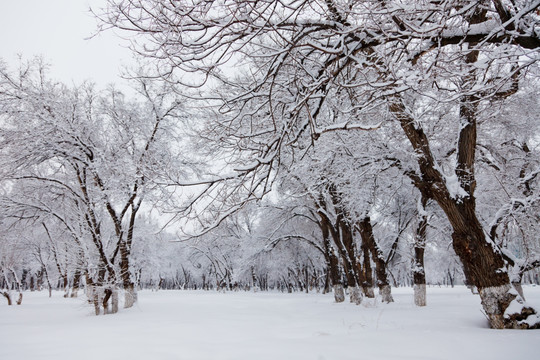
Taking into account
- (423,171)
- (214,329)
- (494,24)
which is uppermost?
(494,24)

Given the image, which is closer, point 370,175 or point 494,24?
point 494,24

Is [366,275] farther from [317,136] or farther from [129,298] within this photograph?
[317,136]

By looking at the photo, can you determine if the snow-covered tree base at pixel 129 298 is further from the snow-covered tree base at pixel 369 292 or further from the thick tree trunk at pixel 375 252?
the snow-covered tree base at pixel 369 292

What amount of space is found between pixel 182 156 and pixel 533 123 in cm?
1278

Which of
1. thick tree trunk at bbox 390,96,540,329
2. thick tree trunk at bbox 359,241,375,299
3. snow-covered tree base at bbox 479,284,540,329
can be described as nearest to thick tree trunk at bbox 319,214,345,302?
thick tree trunk at bbox 359,241,375,299

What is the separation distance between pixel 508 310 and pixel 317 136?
5314 mm

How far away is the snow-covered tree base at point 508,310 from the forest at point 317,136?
0.03m

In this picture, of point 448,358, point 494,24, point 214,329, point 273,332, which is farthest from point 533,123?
point 214,329

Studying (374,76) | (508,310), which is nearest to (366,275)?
(508,310)

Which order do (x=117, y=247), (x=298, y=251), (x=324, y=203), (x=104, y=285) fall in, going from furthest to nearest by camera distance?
(x=298, y=251)
(x=324, y=203)
(x=117, y=247)
(x=104, y=285)

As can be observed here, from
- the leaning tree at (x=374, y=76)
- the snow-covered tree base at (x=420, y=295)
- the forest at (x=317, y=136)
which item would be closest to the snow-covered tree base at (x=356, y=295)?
the forest at (x=317, y=136)

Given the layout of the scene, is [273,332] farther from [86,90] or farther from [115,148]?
[86,90]

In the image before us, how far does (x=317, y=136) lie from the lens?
388 cm

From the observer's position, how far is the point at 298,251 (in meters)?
28.6
